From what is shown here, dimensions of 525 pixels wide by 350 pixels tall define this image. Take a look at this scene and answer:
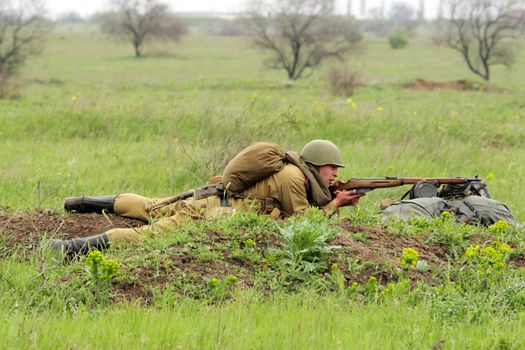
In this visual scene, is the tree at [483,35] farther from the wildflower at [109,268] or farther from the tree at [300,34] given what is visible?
the wildflower at [109,268]

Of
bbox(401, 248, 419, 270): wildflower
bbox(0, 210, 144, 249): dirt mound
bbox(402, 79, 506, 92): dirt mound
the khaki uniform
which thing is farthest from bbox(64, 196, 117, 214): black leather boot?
bbox(402, 79, 506, 92): dirt mound

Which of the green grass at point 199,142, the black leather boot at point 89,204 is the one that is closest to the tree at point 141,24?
the green grass at point 199,142

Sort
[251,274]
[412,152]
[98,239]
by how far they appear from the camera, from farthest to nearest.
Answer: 1. [412,152]
2. [98,239]
3. [251,274]

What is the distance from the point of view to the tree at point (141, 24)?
59219mm

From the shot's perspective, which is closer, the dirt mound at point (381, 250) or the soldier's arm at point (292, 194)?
the dirt mound at point (381, 250)

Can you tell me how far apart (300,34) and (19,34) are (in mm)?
13586

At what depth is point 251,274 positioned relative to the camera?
560 centimetres

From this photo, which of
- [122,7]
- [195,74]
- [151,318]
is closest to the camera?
[151,318]

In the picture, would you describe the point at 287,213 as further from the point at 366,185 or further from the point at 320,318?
the point at 320,318

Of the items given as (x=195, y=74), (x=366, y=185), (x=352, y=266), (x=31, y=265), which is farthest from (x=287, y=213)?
(x=195, y=74)

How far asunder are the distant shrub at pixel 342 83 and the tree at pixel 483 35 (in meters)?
15.0

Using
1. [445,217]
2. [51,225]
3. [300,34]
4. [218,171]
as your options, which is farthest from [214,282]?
[300,34]

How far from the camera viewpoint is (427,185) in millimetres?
7953

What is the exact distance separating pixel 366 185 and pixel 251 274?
2.43m
